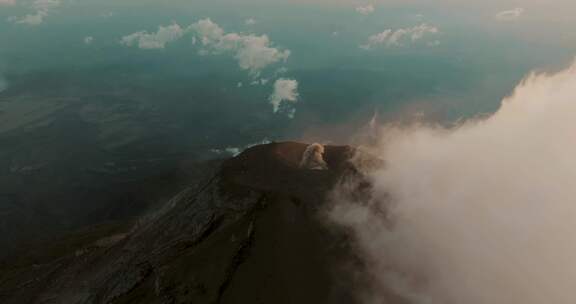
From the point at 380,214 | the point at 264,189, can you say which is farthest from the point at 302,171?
the point at 380,214

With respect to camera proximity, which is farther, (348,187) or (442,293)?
(348,187)

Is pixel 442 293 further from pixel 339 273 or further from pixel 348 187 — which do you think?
pixel 348 187

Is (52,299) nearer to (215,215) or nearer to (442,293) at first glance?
(215,215)

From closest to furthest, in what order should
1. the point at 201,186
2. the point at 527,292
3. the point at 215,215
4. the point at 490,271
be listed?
the point at 527,292
the point at 490,271
the point at 215,215
the point at 201,186

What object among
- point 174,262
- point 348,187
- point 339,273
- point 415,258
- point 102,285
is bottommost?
point 102,285

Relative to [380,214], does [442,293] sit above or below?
below

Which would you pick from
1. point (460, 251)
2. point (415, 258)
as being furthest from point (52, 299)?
point (460, 251)

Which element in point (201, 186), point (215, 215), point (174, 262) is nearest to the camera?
point (174, 262)
